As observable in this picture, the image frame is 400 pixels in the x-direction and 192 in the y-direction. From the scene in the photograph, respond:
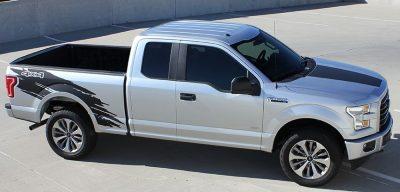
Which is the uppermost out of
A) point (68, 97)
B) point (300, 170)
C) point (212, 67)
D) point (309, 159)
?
point (212, 67)

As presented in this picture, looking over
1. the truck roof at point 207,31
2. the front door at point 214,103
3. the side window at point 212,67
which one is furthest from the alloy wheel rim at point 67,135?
the side window at point 212,67

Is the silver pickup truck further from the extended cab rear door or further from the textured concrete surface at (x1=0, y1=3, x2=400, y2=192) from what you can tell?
the textured concrete surface at (x1=0, y1=3, x2=400, y2=192)

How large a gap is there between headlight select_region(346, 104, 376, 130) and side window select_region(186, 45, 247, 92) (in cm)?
138

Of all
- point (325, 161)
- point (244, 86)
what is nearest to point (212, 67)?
point (244, 86)

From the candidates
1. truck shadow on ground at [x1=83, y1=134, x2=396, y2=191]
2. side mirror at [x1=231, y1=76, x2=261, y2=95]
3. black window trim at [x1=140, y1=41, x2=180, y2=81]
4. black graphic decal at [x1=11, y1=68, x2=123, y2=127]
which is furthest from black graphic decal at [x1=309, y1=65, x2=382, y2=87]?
black graphic decal at [x1=11, y1=68, x2=123, y2=127]

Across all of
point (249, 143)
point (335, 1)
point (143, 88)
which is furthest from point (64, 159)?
point (335, 1)

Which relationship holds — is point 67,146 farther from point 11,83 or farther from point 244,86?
point 244,86

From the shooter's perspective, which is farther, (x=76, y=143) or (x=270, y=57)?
(x=76, y=143)

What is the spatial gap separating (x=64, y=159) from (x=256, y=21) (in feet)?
47.2

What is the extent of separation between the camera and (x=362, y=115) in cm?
662

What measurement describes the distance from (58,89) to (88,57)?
155 centimetres

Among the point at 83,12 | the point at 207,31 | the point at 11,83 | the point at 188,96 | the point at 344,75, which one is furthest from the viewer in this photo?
the point at 83,12

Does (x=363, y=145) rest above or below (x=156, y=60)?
below

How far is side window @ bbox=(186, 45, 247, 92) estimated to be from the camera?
7.12 m
